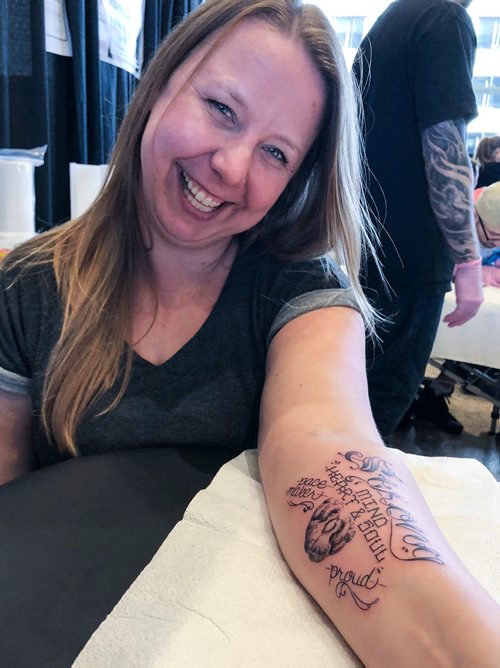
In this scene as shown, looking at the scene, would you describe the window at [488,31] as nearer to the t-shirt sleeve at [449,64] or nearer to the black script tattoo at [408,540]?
the t-shirt sleeve at [449,64]

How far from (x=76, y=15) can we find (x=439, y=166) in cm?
134

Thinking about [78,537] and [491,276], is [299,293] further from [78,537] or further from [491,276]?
[491,276]

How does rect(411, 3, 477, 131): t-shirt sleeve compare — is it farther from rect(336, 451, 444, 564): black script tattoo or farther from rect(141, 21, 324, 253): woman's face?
rect(336, 451, 444, 564): black script tattoo

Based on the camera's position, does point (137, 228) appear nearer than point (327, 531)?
No

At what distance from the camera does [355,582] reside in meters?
0.45

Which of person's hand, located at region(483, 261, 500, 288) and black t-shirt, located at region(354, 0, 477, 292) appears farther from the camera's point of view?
person's hand, located at region(483, 261, 500, 288)

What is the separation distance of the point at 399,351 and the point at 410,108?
56 centimetres

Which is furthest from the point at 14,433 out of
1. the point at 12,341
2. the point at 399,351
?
the point at 399,351

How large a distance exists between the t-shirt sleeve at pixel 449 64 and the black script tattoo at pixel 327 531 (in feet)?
3.35

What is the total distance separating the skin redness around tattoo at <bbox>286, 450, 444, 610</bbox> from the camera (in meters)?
0.45

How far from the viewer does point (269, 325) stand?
0.77m

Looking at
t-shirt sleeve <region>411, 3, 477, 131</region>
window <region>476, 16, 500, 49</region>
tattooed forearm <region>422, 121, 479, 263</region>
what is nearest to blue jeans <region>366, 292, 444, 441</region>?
tattooed forearm <region>422, 121, 479, 263</region>

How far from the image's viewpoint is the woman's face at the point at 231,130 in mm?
684

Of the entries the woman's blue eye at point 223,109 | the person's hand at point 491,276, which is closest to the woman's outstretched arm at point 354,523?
the woman's blue eye at point 223,109
